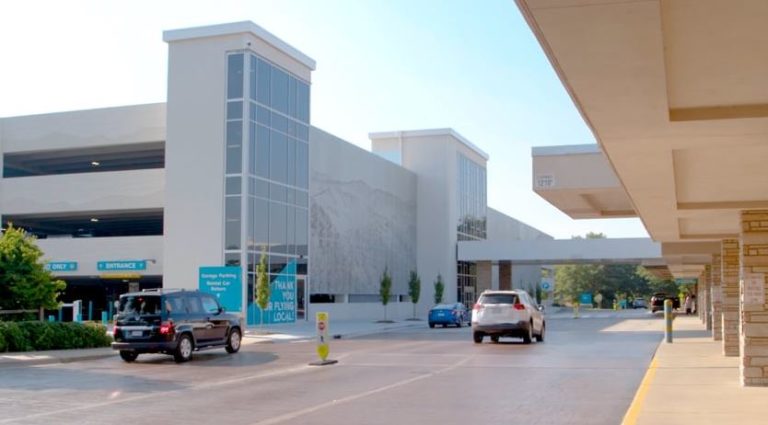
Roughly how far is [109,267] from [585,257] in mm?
35613

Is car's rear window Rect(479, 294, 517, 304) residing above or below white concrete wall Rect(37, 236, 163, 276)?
below

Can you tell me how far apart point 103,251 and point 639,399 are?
39997 mm

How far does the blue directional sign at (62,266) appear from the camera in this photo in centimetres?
4838

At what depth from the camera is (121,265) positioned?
4709 cm

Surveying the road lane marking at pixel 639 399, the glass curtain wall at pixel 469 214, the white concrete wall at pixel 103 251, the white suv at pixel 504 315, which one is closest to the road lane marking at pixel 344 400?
the road lane marking at pixel 639 399

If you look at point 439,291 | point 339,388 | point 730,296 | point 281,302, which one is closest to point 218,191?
point 281,302

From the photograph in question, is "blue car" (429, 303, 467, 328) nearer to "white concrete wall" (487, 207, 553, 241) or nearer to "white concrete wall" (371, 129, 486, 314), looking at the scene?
"white concrete wall" (371, 129, 486, 314)

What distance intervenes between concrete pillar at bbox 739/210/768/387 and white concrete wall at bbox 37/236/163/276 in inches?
1430

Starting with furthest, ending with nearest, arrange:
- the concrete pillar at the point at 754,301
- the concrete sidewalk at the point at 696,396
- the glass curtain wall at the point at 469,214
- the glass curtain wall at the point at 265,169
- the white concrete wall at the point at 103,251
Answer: the glass curtain wall at the point at 469,214 < the white concrete wall at the point at 103,251 < the glass curtain wall at the point at 265,169 < the concrete pillar at the point at 754,301 < the concrete sidewalk at the point at 696,396

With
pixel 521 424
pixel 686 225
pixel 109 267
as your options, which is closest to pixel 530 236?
pixel 109 267

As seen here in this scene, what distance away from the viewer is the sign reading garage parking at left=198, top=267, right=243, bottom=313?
121 ft

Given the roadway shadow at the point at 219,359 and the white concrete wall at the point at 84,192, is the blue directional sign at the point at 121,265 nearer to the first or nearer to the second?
the white concrete wall at the point at 84,192

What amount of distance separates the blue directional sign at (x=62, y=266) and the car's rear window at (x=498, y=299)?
2888 cm

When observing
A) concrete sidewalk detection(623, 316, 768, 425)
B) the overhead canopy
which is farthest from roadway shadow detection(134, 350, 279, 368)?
the overhead canopy
